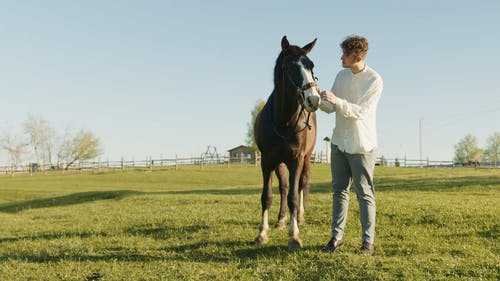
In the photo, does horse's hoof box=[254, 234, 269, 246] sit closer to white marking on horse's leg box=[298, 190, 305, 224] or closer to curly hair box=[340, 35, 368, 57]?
white marking on horse's leg box=[298, 190, 305, 224]

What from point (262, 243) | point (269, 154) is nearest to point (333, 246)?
point (262, 243)

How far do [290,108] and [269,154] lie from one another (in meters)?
0.90

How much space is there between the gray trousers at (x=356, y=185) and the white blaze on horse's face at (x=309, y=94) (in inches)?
35.1

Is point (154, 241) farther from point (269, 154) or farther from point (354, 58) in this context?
point (354, 58)

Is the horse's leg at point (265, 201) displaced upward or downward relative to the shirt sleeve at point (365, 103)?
downward

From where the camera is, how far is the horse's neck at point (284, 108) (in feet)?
22.8

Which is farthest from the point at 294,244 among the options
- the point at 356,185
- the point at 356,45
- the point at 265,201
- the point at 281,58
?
the point at 356,45

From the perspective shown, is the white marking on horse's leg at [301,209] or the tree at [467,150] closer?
the white marking on horse's leg at [301,209]

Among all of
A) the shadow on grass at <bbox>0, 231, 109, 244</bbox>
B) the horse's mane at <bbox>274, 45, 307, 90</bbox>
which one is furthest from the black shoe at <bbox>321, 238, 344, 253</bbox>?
the shadow on grass at <bbox>0, 231, 109, 244</bbox>

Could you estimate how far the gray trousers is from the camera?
19.8 ft

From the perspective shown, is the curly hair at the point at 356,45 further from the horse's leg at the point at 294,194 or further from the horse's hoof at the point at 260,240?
the horse's hoof at the point at 260,240

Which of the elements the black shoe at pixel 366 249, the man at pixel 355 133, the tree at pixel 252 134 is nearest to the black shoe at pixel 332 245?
the man at pixel 355 133

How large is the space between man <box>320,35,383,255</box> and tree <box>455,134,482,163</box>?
118300mm

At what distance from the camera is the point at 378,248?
673cm
